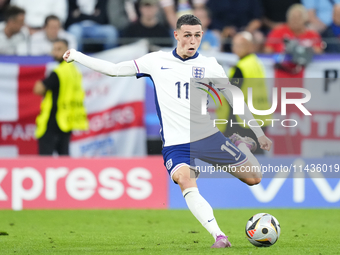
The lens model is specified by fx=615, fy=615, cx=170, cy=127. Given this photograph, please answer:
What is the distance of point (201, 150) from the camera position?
566cm

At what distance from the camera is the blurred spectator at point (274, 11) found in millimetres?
12961

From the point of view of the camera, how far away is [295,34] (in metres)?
11.5

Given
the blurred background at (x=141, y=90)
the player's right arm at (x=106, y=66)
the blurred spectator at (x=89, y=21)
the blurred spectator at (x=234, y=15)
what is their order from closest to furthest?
the player's right arm at (x=106, y=66) → the blurred background at (x=141, y=90) → the blurred spectator at (x=89, y=21) → the blurred spectator at (x=234, y=15)

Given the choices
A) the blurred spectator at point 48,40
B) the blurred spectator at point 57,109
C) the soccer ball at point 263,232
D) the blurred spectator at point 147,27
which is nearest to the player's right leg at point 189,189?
the soccer ball at point 263,232

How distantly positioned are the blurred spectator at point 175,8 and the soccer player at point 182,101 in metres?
6.46

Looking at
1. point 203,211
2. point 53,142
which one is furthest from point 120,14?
point 203,211

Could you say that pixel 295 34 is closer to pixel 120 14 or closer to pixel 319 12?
pixel 319 12

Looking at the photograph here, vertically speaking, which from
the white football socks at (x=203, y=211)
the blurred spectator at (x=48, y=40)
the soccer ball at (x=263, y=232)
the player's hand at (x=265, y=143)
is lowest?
the soccer ball at (x=263, y=232)

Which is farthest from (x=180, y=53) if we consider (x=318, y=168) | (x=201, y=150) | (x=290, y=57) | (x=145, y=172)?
(x=290, y=57)

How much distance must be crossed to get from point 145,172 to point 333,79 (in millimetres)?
3754

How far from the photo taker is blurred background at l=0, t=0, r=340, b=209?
364 inches

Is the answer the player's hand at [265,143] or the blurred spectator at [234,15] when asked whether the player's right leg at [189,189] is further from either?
the blurred spectator at [234,15]

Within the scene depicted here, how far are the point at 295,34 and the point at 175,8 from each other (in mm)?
2520

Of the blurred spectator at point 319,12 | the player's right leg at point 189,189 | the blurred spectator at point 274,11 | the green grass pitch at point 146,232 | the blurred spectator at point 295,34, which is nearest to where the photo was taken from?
the player's right leg at point 189,189
